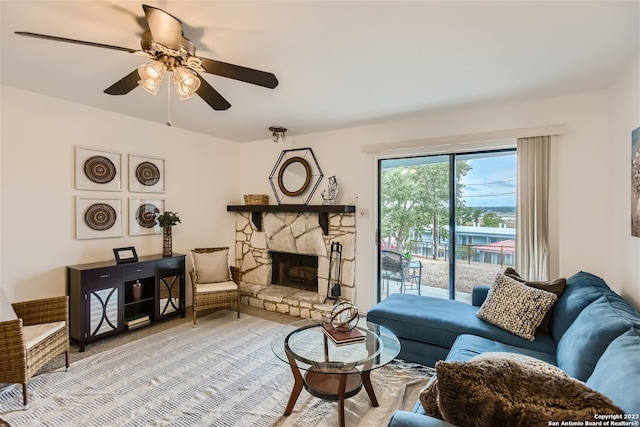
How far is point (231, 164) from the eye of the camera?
491 centimetres

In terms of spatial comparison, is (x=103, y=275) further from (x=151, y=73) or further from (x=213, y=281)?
(x=151, y=73)

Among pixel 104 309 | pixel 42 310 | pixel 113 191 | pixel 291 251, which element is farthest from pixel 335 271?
pixel 42 310

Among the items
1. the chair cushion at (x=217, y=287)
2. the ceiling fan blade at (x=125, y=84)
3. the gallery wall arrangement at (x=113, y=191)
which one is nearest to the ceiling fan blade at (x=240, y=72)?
the ceiling fan blade at (x=125, y=84)

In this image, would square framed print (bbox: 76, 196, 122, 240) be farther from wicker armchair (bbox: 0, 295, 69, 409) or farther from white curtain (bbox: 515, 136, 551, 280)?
white curtain (bbox: 515, 136, 551, 280)

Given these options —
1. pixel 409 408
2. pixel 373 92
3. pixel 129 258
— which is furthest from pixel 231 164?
pixel 409 408

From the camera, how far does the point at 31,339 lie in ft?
7.29

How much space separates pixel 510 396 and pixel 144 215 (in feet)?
13.3

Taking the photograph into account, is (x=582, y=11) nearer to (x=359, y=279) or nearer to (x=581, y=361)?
(x=581, y=361)

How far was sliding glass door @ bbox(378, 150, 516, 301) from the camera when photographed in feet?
10.7

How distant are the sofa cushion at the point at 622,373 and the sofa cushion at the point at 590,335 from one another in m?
0.07

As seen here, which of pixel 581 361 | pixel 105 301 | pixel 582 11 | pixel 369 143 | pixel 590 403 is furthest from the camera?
pixel 369 143

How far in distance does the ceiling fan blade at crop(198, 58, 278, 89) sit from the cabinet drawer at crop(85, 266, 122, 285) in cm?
243

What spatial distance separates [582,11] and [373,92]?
1476 mm

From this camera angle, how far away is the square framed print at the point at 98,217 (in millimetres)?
3240
